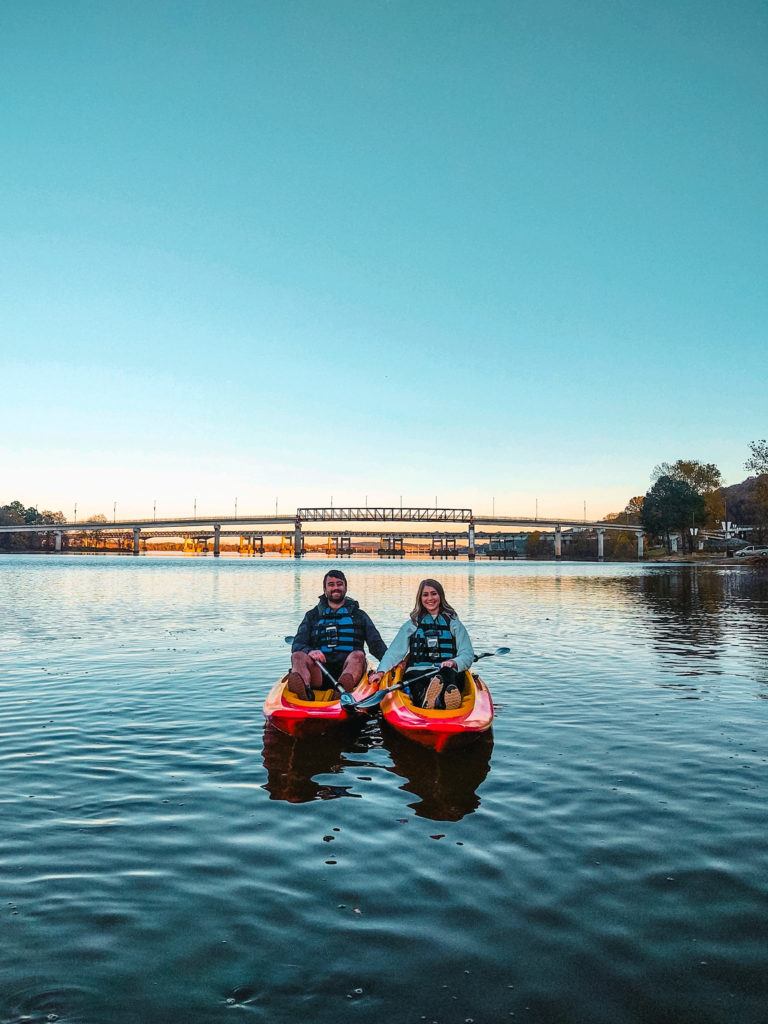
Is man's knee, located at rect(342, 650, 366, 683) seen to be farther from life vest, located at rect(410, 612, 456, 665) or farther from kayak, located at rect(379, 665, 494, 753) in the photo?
kayak, located at rect(379, 665, 494, 753)

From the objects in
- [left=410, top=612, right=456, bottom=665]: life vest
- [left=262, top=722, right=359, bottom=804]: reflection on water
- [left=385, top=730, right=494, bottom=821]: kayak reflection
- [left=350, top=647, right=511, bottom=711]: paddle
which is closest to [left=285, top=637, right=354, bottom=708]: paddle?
[left=350, top=647, right=511, bottom=711]: paddle

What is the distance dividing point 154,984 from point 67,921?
3.44 feet

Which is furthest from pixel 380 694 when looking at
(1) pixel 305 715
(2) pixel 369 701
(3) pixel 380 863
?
(3) pixel 380 863

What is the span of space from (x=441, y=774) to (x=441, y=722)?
785 millimetres

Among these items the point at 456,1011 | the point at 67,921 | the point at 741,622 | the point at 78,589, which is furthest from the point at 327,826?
the point at 78,589

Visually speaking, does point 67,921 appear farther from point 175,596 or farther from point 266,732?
point 175,596

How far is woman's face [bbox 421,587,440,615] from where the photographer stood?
35.4 ft

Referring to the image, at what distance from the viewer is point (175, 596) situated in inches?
1626

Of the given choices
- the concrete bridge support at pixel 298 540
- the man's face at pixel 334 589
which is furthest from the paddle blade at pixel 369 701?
the concrete bridge support at pixel 298 540

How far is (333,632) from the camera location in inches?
458

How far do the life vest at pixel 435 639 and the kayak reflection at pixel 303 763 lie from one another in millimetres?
1525

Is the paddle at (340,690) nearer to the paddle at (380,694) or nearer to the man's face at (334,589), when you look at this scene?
the paddle at (380,694)

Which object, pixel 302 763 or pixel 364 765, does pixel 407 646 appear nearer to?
pixel 364 765

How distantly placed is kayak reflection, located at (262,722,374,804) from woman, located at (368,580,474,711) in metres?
1.10
